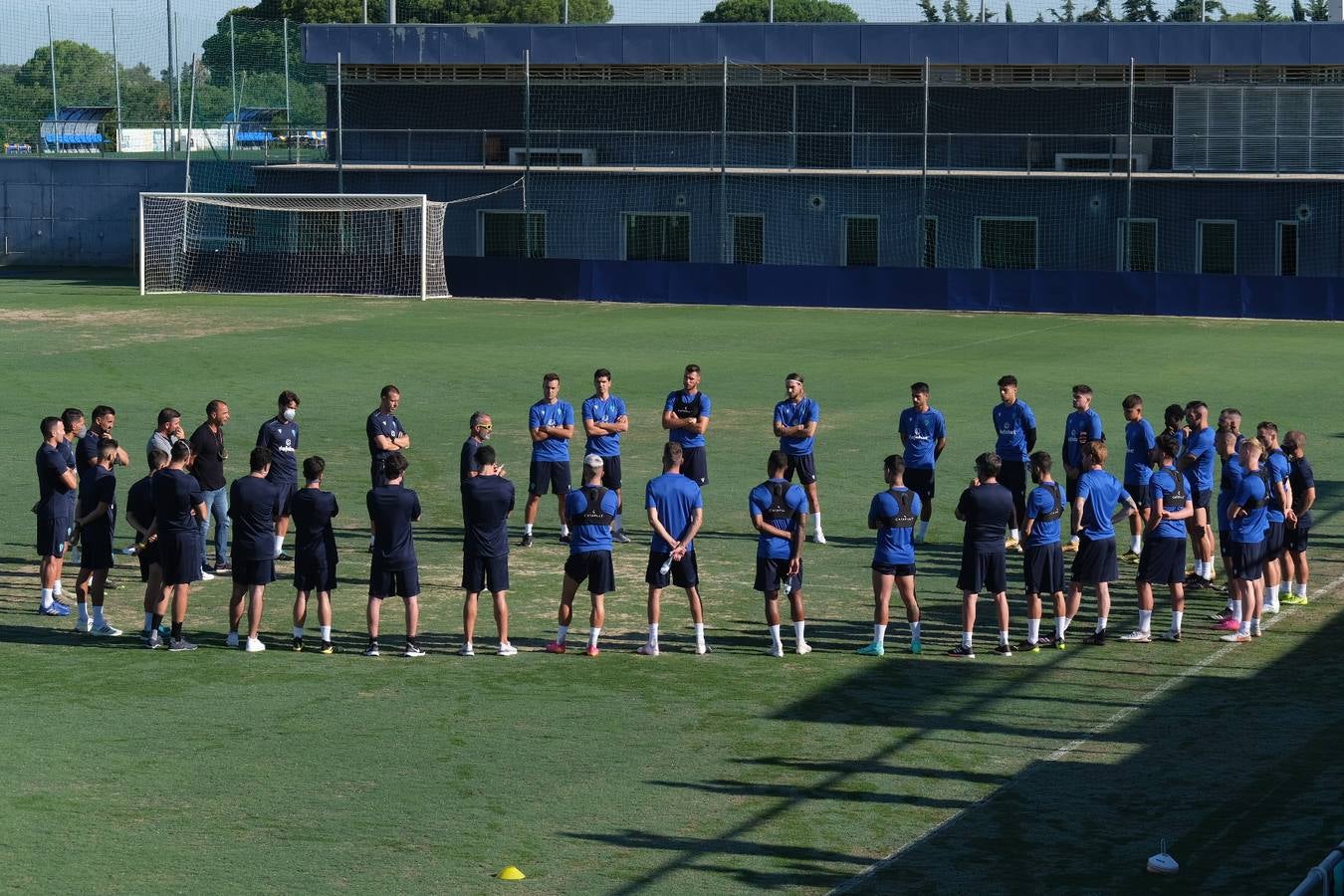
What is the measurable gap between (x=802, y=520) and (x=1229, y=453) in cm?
412

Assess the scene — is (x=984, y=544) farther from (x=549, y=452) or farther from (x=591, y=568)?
(x=549, y=452)

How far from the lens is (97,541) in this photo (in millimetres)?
15945

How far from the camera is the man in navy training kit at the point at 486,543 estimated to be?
49.5 ft

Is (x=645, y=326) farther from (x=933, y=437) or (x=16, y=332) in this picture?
(x=933, y=437)

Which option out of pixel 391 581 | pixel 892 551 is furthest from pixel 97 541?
pixel 892 551

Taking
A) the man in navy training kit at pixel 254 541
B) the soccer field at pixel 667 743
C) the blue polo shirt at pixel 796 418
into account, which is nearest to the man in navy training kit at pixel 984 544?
the soccer field at pixel 667 743

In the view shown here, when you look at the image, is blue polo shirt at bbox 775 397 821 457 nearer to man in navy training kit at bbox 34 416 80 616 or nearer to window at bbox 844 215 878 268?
man in navy training kit at bbox 34 416 80 616

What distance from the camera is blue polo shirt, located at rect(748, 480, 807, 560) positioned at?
15234 millimetres

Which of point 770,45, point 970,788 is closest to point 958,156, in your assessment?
point 770,45

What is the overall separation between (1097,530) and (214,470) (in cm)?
869

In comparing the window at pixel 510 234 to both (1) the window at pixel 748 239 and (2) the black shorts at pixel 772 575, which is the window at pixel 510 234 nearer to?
(1) the window at pixel 748 239

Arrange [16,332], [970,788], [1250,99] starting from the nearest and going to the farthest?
[970,788] < [16,332] < [1250,99]

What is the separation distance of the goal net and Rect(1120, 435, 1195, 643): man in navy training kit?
36979 mm

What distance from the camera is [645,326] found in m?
43.3
